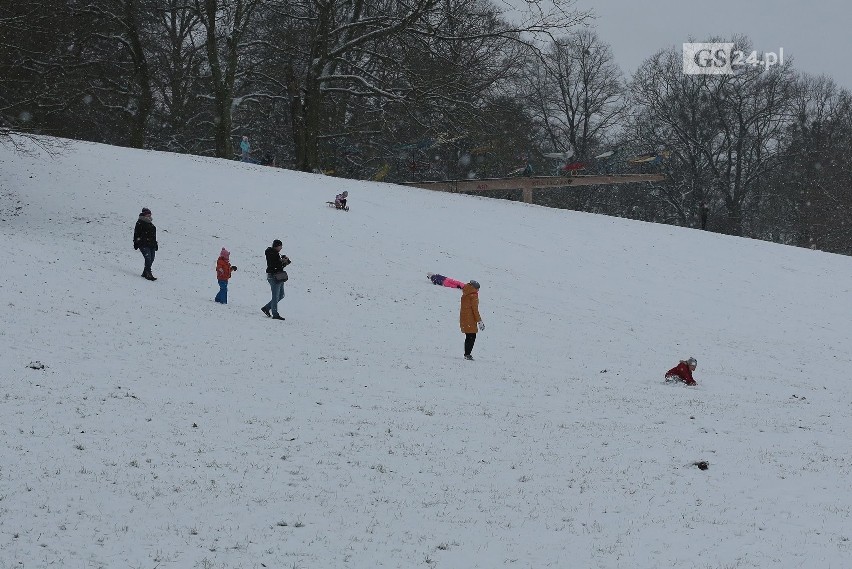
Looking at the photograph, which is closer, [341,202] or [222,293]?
[222,293]

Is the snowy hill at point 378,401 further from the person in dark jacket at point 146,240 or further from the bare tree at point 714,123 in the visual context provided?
the bare tree at point 714,123

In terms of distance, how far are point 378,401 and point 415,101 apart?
23318mm

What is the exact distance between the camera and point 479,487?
31.4ft

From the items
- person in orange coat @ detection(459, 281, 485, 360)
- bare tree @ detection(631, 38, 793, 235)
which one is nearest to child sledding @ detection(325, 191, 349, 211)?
person in orange coat @ detection(459, 281, 485, 360)

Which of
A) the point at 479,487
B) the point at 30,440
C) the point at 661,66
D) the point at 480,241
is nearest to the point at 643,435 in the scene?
the point at 479,487

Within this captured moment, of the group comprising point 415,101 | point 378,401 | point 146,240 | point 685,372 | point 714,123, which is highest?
point 714,123

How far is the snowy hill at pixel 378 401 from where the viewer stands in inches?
318

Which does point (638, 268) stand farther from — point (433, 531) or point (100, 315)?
point (433, 531)

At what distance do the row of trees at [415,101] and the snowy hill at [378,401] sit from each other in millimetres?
7702

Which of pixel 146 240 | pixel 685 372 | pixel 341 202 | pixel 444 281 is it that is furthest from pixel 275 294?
pixel 341 202

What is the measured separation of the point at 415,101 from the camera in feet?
112

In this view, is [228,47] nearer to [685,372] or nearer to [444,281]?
[444,281]

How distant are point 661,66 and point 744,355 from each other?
41.1 m

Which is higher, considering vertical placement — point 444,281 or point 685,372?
point 444,281
